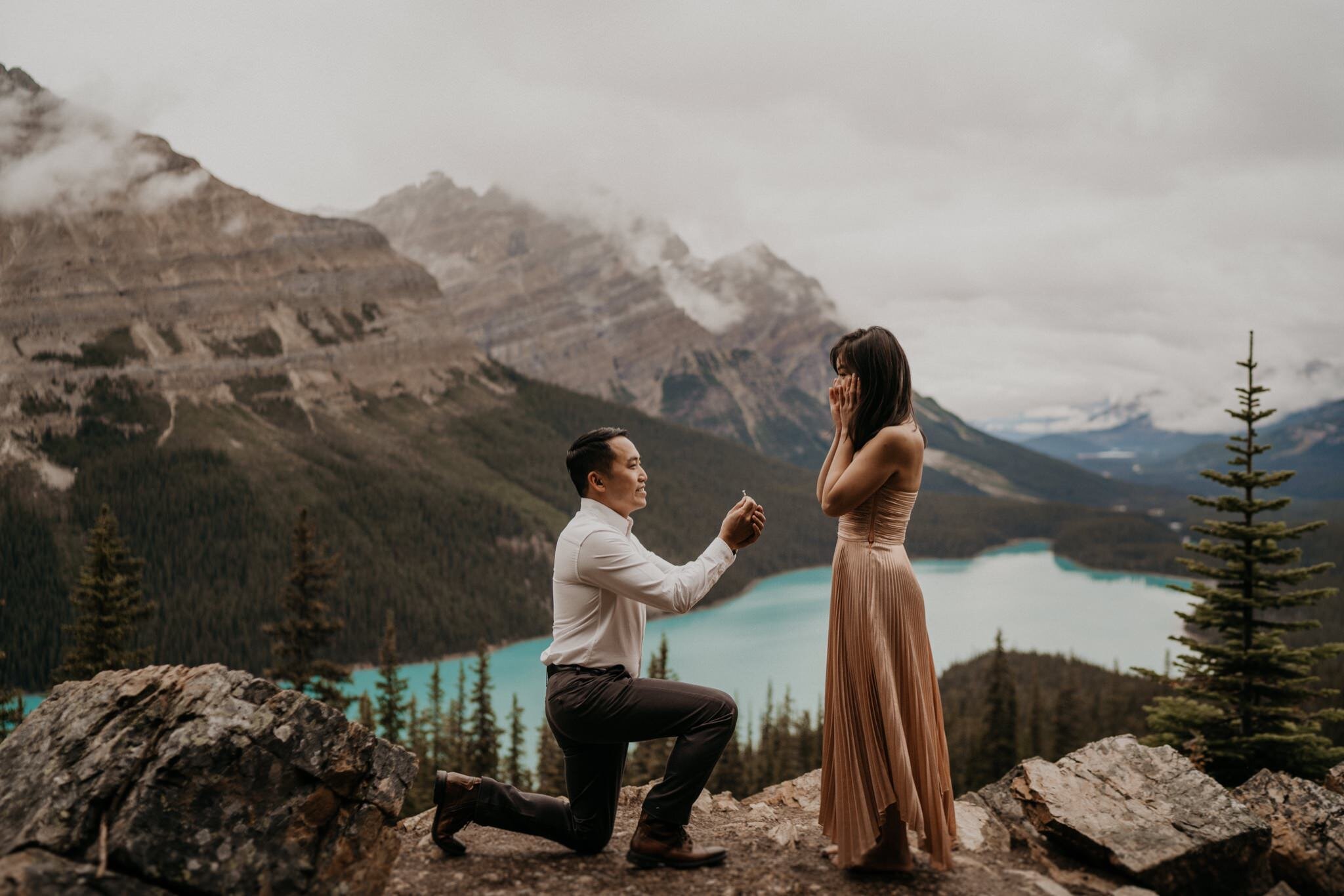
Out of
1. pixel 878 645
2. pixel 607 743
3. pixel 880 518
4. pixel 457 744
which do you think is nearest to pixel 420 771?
pixel 457 744

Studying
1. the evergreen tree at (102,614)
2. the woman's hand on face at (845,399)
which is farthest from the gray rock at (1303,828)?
the evergreen tree at (102,614)

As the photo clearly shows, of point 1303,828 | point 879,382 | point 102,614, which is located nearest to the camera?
point 879,382

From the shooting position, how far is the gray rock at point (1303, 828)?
7184mm

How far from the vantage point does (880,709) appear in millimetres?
6043

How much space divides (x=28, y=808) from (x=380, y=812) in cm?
189

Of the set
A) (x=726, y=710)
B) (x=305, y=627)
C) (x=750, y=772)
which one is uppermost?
(x=726, y=710)

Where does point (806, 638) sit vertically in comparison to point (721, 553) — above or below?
below

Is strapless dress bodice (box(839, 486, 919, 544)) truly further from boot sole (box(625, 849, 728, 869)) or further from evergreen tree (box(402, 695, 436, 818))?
evergreen tree (box(402, 695, 436, 818))

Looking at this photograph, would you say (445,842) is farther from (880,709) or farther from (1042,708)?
(1042,708)

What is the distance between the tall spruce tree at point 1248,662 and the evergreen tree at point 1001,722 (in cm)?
3313

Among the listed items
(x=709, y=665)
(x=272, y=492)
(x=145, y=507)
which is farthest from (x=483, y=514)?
(x=709, y=665)

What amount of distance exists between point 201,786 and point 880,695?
4.28m

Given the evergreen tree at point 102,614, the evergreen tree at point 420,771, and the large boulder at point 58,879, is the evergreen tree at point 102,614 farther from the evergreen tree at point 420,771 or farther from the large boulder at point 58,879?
the large boulder at point 58,879

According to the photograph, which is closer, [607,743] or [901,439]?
[901,439]
